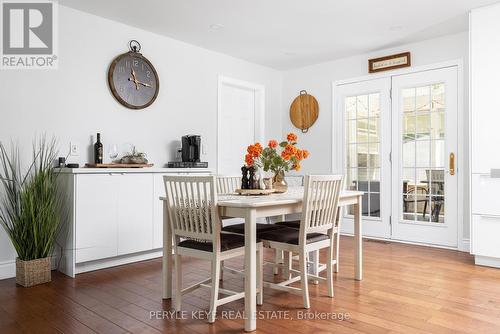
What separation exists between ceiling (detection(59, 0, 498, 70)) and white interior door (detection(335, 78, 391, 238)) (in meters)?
0.59

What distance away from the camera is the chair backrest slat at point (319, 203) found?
8.36 ft

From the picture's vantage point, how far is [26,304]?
2648 mm

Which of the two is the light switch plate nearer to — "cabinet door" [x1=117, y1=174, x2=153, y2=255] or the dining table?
the dining table

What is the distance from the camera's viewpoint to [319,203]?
8.76ft

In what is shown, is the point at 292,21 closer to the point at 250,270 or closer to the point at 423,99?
the point at 423,99

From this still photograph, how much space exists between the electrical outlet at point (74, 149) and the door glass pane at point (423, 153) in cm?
383

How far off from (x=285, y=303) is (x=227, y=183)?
1.25 metres

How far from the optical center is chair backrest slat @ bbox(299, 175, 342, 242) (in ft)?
8.36

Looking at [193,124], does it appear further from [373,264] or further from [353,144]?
[373,264]

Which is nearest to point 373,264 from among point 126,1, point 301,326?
point 301,326

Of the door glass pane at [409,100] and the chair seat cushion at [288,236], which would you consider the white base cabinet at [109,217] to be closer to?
the chair seat cushion at [288,236]

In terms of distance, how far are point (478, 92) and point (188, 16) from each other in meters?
3.02

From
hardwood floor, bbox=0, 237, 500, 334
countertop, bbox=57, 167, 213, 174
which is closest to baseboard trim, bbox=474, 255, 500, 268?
hardwood floor, bbox=0, 237, 500, 334

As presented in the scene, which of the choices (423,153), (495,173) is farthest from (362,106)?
(495,173)
